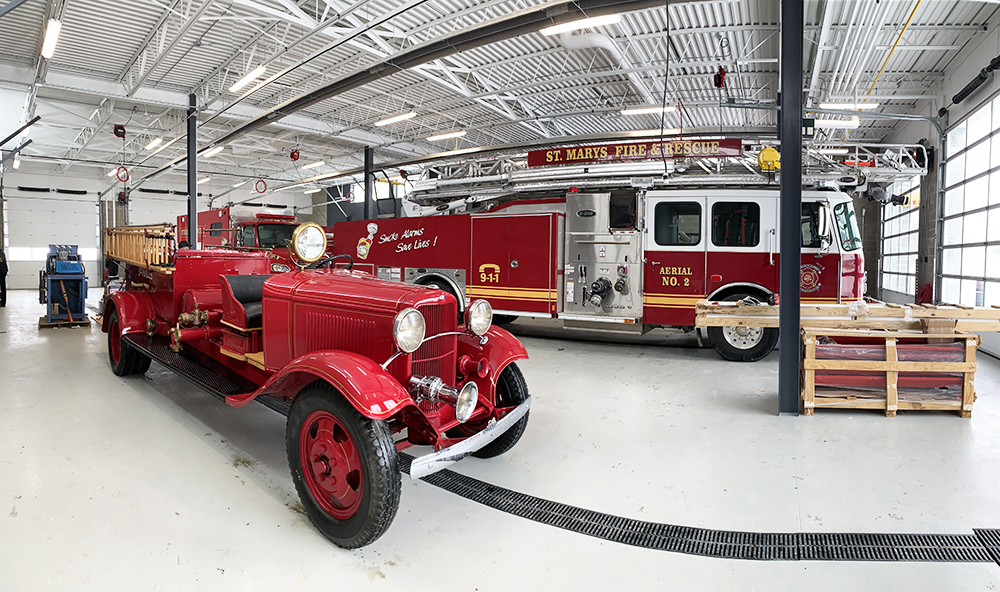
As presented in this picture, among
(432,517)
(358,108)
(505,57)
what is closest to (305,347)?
(432,517)

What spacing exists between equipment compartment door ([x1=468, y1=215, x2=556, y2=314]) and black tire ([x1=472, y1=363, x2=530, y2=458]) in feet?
13.8

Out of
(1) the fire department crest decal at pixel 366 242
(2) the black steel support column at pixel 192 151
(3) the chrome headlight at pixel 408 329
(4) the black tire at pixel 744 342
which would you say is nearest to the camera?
(3) the chrome headlight at pixel 408 329

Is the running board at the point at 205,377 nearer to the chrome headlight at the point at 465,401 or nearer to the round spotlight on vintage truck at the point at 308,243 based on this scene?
the round spotlight on vintage truck at the point at 308,243

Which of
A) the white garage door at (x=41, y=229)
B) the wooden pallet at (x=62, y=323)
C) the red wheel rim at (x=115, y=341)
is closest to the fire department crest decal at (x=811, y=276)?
the red wheel rim at (x=115, y=341)

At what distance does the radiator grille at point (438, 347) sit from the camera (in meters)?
2.84

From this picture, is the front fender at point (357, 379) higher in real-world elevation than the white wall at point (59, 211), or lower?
lower

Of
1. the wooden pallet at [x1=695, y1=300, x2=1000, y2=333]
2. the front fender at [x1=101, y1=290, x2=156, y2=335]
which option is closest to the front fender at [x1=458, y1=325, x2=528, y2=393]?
the wooden pallet at [x1=695, y1=300, x2=1000, y2=333]

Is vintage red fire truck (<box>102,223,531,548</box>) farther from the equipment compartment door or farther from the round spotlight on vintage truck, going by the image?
the equipment compartment door

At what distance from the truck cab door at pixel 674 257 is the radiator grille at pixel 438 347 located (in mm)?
4556

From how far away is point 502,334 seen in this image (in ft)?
11.2

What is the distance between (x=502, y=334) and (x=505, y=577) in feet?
5.05

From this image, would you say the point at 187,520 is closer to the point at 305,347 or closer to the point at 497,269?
the point at 305,347

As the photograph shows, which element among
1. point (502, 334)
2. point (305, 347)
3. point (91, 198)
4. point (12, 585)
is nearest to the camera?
point (12, 585)

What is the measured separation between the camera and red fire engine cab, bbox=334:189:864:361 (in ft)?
21.1
